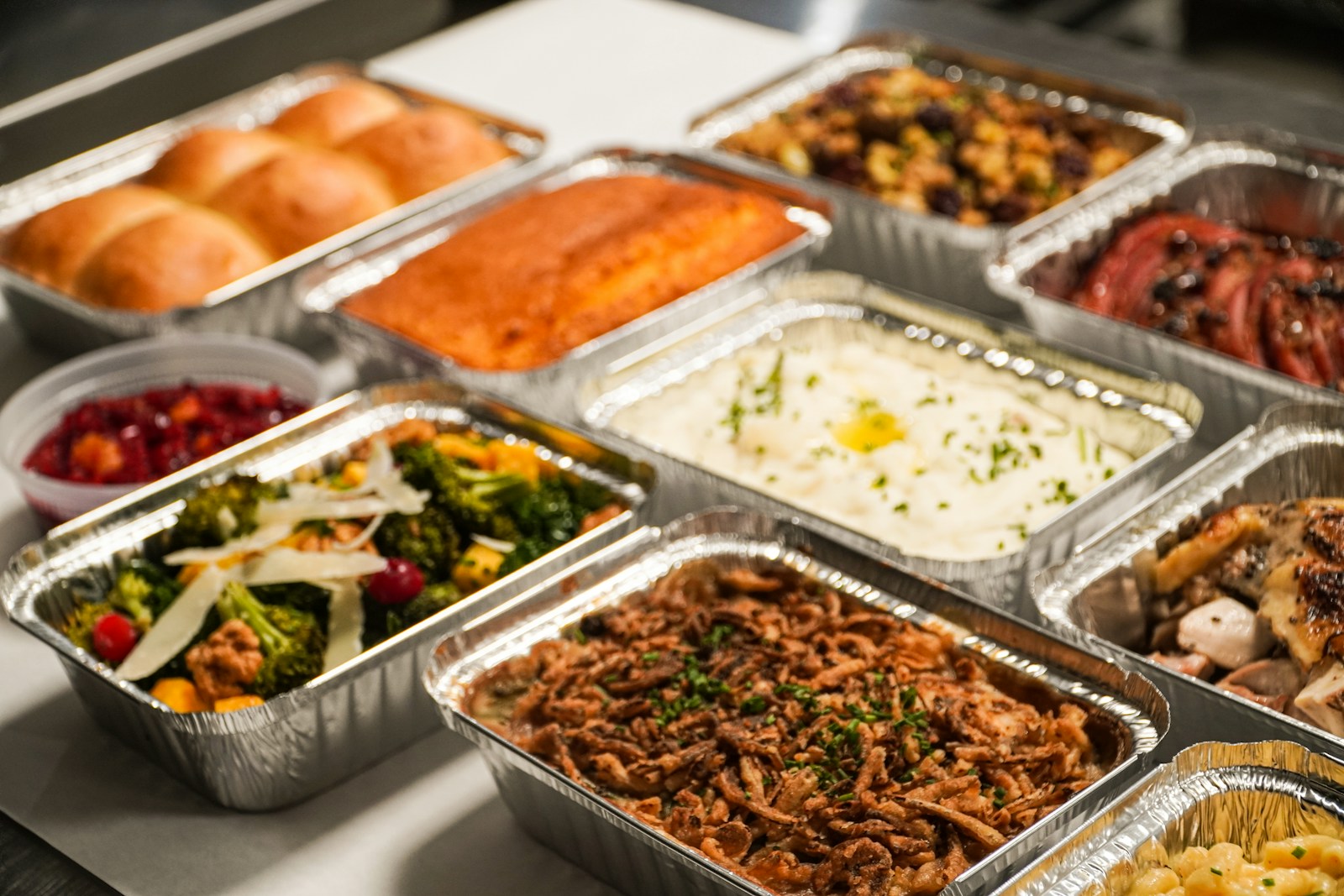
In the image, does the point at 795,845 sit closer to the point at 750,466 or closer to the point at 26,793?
the point at 750,466

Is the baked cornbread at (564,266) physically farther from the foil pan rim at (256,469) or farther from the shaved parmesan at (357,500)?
the shaved parmesan at (357,500)

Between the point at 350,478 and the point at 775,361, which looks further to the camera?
the point at 775,361

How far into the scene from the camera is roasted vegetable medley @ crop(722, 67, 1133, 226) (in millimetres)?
3686

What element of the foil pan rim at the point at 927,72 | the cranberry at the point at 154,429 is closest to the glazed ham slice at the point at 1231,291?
the foil pan rim at the point at 927,72

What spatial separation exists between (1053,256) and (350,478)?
1.64 metres

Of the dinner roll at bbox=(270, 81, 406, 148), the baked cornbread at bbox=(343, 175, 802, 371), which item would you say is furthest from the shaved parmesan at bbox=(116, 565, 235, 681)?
the dinner roll at bbox=(270, 81, 406, 148)

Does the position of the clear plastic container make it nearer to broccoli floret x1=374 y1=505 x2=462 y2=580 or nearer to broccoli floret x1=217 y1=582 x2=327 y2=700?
broccoli floret x1=374 y1=505 x2=462 y2=580

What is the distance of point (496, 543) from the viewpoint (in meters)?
2.68

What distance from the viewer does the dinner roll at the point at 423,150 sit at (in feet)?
12.6

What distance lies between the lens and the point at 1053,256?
135 inches

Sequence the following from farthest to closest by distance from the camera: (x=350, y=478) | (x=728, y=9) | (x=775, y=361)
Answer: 1. (x=728, y=9)
2. (x=775, y=361)
3. (x=350, y=478)

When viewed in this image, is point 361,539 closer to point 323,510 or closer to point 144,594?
point 323,510

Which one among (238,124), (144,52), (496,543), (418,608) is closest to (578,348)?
(496,543)

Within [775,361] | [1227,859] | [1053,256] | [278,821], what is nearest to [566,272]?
[775,361]
